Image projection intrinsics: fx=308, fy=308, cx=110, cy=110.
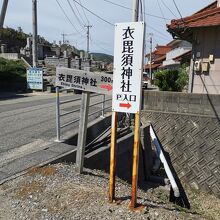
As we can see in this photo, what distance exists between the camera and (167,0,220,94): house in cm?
962

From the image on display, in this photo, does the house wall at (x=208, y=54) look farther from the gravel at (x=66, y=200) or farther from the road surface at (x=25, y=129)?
the gravel at (x=66, y=200)

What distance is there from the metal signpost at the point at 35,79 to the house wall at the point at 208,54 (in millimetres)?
12955

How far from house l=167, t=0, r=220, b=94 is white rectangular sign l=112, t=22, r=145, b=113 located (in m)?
6.19

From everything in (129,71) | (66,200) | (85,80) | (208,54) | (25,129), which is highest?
(208,54)

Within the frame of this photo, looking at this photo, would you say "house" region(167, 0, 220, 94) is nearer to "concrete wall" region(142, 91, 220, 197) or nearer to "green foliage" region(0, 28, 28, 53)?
"concrete wall" region(142, 91, 220, 197)

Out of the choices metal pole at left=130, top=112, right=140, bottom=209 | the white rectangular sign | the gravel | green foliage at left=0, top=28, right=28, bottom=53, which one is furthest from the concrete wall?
green foliage at left=0, top=28, right=28, bottom=53

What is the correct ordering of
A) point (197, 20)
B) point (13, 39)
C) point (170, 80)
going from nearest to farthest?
point (197, 20) → point (170, 80) → point (13, 39)

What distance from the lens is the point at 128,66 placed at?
12.8 feet

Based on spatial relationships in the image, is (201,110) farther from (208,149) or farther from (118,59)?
(118,59)

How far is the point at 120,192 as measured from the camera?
4.43 metres

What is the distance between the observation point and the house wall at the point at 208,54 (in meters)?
9.74

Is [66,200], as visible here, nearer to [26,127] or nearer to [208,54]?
[26,127]

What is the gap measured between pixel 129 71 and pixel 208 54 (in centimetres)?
682

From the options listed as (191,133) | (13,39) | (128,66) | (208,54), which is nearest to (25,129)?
(191,133)
